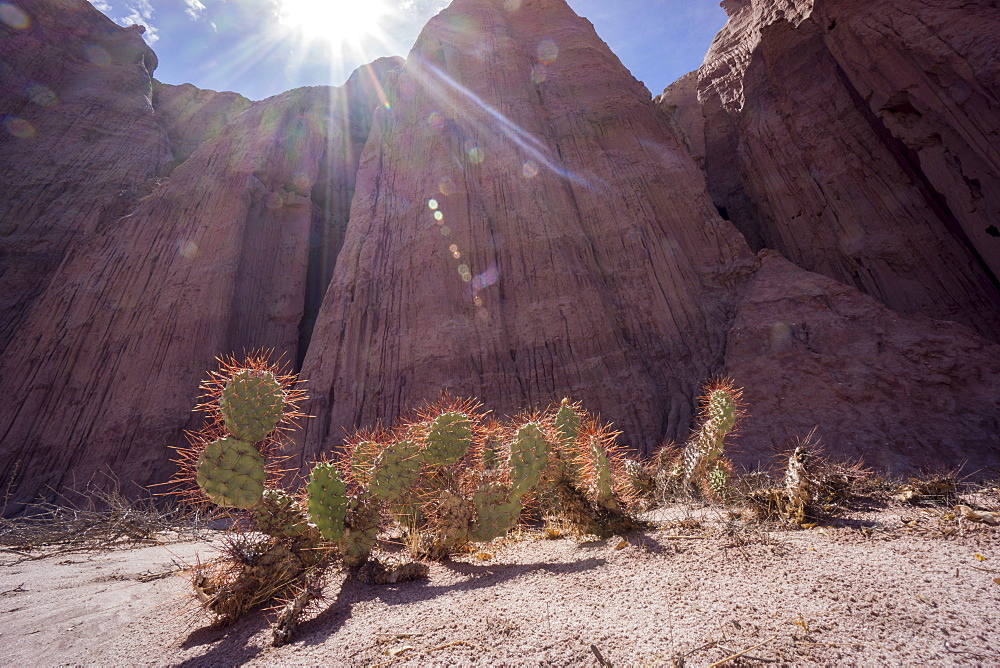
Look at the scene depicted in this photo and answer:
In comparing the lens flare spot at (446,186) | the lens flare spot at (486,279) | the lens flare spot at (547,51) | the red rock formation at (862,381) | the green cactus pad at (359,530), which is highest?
the lens flare spot at (547,51)

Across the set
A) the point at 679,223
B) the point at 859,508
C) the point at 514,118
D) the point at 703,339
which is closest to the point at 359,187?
the point at 514,118

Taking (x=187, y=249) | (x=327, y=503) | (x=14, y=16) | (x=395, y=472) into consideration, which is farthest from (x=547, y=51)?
(x=14, y=16)

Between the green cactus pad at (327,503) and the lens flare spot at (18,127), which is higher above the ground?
the lens flare spot at (18,127)

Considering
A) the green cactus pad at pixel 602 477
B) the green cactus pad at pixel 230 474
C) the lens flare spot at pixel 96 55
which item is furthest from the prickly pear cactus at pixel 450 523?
the lens flare spot at pixel 96 55

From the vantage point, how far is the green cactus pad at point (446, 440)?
3.47m

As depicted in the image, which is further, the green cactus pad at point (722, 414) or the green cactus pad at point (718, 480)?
the green cactus pad at point (722, 414)

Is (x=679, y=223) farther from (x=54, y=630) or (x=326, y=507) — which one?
(x=54, y=630)

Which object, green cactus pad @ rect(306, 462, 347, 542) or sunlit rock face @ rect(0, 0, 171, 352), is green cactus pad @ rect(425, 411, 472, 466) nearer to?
green cactus pad @ rect(306, 462, 347, 542)

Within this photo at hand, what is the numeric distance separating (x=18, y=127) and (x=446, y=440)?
29.2 metres

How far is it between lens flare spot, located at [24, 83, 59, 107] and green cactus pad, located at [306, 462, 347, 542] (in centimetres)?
2994

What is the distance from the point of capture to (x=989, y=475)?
6656mm

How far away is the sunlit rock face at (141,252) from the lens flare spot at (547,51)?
37.9 ft

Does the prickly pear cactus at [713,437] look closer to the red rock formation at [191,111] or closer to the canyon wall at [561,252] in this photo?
the canyon wall at [561,252]

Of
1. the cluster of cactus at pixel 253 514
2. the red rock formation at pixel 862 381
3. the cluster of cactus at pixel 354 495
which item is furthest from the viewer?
the red rock formation at pixel 862 381
